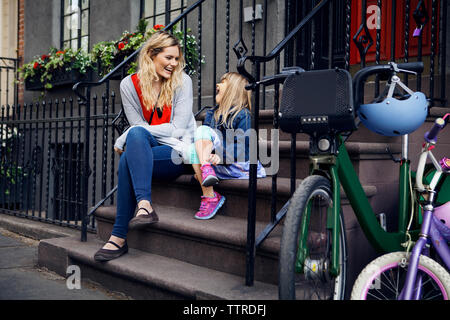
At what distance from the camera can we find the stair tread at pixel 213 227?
2.77 metres

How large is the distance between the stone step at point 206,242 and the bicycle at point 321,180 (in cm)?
40

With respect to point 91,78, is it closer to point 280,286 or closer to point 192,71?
point 192,71

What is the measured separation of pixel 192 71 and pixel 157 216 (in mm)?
3331

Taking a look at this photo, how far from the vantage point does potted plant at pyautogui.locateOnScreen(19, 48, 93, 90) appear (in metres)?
7.46

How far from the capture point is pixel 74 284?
131 inches

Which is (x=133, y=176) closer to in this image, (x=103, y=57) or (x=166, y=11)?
(x=103, y=57)

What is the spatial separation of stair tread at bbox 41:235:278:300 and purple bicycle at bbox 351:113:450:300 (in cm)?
50

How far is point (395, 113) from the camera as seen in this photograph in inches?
89.6

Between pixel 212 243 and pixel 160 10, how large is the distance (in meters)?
5.16

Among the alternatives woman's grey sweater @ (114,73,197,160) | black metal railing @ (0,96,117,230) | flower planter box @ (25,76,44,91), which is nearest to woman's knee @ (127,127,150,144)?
woman's grey sweater @ (114,73,197,160)

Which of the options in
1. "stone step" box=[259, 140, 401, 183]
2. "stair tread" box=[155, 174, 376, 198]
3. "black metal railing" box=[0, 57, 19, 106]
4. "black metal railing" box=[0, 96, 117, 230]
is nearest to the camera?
"stone step" box=[259, 140, 401, 183]

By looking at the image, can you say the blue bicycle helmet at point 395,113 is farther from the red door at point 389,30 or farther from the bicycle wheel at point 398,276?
the red door at point 389,30

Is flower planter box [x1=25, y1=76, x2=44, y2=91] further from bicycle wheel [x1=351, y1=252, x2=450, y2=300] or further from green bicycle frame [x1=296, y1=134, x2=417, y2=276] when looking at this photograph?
bicycle wheel [x1=351, y1=252, x2=450, y2=300]
